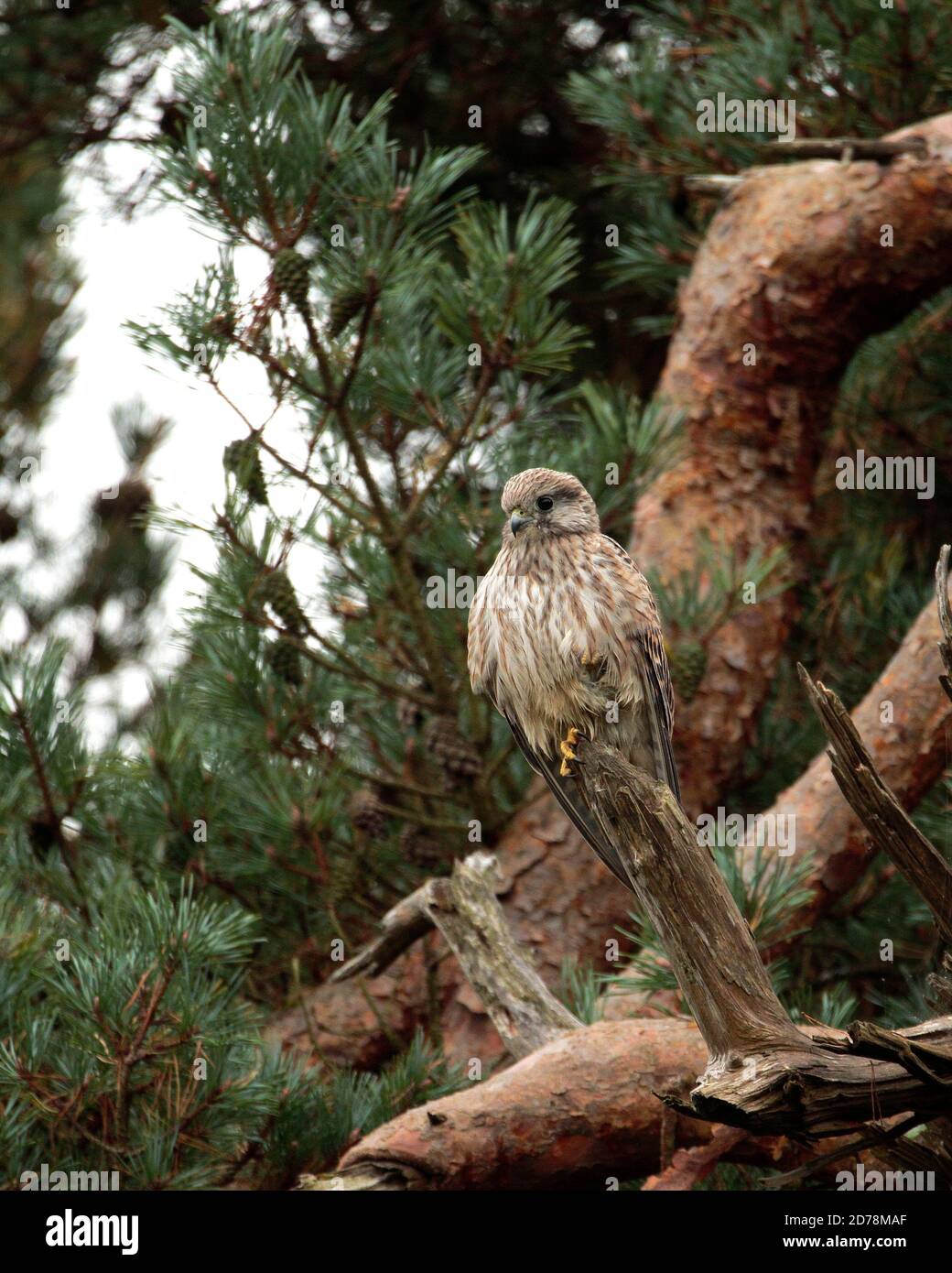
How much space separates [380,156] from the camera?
3232 mm

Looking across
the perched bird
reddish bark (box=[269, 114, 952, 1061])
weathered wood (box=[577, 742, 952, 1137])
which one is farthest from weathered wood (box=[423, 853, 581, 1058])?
weathered wood (box=[577, 742, 952, 1137])

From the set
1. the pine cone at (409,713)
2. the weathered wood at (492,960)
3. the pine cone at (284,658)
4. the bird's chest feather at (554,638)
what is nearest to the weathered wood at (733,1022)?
the bird's chest feather at (554,638)

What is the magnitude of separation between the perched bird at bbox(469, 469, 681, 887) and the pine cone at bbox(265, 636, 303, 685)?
48 centimetres

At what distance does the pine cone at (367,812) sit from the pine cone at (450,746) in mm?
210

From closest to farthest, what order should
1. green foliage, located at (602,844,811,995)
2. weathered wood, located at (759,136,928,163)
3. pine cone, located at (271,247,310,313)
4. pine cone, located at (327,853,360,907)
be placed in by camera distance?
1. green foliage, located at (602,844,811,995)
2. pine cone, located at (271,247,310,313)
3. pine cone, located at (327,853,360,907)
4. weathered wood, located at (759,136,928,163)

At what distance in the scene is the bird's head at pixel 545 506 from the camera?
3.17 meters

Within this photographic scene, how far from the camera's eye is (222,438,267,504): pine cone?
3154 mm

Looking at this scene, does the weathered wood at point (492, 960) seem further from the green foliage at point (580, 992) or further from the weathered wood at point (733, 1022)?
the weathered wood at point (733, 1022)

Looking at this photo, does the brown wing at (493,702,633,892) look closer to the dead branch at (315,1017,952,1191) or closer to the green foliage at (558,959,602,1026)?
the green foliage at (558,959,602,1026)

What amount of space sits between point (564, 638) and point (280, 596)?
Result: 70 cm

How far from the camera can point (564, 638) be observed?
125 inches

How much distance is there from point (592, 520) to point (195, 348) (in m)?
1.04

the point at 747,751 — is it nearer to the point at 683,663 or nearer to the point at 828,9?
the point at 683,663
